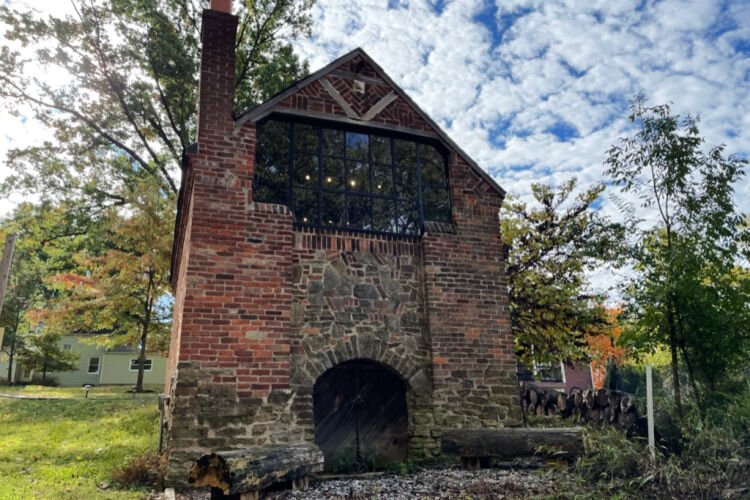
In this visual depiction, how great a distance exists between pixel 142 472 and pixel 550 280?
10393 mm

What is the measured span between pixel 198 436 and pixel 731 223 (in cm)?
869

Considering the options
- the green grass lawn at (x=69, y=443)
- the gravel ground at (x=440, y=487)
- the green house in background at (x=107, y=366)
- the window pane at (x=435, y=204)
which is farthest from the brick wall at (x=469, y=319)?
the green house in background at (x=107, y=366)

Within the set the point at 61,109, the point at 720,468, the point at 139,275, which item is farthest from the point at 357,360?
the point at 61,109

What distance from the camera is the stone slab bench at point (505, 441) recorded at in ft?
22.4

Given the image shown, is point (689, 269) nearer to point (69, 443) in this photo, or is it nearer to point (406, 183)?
point (406, 183)

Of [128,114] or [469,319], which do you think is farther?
[128,114]

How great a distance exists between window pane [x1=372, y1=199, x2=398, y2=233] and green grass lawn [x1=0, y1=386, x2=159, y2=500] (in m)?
5.47

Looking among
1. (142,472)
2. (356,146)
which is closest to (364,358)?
(142,472)

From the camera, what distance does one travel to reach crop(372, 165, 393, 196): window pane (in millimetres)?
9599

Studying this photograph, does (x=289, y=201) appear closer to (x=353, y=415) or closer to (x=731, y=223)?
(x=353, y=415)

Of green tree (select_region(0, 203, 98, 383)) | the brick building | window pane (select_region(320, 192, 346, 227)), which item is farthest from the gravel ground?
green tree (select_region(0, 203, 98, 383))

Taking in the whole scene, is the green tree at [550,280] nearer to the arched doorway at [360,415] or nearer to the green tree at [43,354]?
the arched doorway at [360,415]

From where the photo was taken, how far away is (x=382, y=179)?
10.3 meters

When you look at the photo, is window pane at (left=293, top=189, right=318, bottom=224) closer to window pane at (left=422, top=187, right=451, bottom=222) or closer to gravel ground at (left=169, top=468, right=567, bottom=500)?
window pane at (left=422, top=187, right=451, bottom=222)
